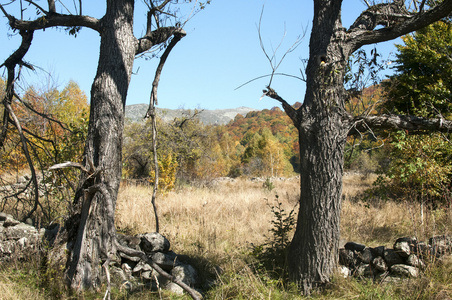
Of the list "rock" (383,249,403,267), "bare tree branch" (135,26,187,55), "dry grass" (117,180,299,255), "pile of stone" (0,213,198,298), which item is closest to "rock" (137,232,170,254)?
"pile of stone" (0,213,198,298)

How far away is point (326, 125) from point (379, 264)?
209cm

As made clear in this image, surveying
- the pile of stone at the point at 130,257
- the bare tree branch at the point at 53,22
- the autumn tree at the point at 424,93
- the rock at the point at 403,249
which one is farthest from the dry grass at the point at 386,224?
the bare tree branch at the point at 53,22

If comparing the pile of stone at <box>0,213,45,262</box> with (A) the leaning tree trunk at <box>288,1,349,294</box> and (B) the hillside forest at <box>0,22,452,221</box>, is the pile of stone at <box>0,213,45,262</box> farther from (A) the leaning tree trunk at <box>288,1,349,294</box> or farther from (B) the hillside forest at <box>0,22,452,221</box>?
(A) the leaning tree trunk at <box>288,1,349,294</box>

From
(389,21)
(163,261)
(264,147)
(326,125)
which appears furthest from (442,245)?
(264,147)

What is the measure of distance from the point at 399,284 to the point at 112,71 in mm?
4642

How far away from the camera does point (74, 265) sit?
4254 millimetres

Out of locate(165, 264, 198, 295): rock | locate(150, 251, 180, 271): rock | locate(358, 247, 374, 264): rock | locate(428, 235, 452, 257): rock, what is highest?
locate(428, 235, 452, 257): rock

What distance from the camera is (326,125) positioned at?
4.29m

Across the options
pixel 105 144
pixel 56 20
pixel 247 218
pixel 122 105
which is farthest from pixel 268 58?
pixel 247 218

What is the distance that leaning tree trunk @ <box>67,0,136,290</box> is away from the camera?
167 inches

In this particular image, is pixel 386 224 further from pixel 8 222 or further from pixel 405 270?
pixel 8 222

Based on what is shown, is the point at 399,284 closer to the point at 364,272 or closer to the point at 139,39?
the point at 364,272

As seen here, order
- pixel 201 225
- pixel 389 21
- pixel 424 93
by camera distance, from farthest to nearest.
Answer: pixel 424 93, pixel 201 225, pixel 389 21

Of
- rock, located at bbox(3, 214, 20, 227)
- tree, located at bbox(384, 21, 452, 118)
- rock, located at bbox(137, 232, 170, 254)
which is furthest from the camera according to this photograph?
tree, located at bbox(384, 21, 452, 118)
